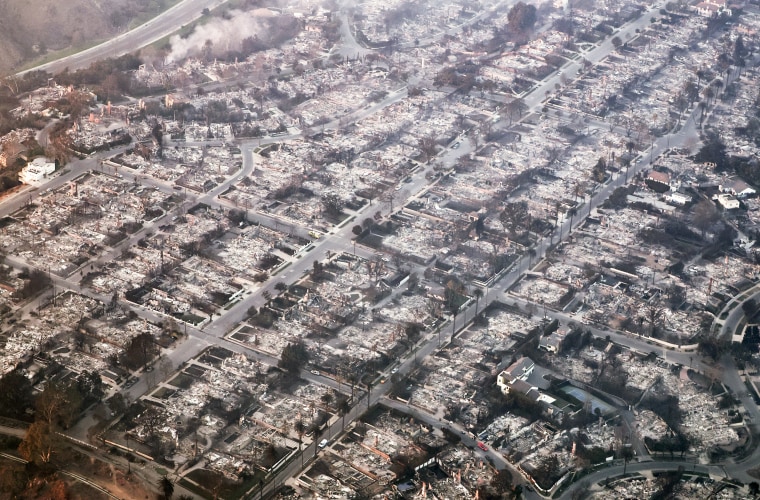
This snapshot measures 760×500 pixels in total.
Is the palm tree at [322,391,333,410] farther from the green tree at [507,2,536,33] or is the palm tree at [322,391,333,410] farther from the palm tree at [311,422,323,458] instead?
the green tree at [507,2,536,33]

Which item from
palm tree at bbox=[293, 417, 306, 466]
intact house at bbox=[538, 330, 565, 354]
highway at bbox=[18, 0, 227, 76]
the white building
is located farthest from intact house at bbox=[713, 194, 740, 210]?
highway at bbox=[18, 0, 227, 76]

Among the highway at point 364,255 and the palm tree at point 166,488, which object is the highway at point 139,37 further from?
the palm tree at point 166,488

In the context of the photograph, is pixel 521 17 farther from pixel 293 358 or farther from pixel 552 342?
pixel 293 358

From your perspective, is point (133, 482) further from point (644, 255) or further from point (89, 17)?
point (89, 17)

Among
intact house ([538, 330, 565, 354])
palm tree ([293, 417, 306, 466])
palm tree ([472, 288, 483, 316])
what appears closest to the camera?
palm tree ([293, 417, 306, 466])

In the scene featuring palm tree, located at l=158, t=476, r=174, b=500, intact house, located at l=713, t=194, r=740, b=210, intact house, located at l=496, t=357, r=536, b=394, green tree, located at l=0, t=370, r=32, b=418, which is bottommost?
intact house, located at l=713, t=194, r=740, b=210

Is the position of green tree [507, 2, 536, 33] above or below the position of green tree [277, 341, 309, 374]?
below

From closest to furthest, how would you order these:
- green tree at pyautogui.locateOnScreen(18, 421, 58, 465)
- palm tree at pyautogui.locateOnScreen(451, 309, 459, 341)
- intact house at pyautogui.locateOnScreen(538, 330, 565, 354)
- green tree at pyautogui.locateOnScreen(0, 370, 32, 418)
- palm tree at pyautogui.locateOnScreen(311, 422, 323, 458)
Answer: green tree at pyautogui.locateOnScreen(18, 421, 58, 465) → palm tree at pyautogui.locateOnScreen(311, 422, 323, 458) → green tree at pyautogui.locateOnScreen(0, 370, 32, 418) → intact house at pyautogui.locateOnScreen(538, 330, 565, 354) → palm tree at pyautogui.locateOnScreen(451, 309, 459, 341)

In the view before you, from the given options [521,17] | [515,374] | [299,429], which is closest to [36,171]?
[299,429]
